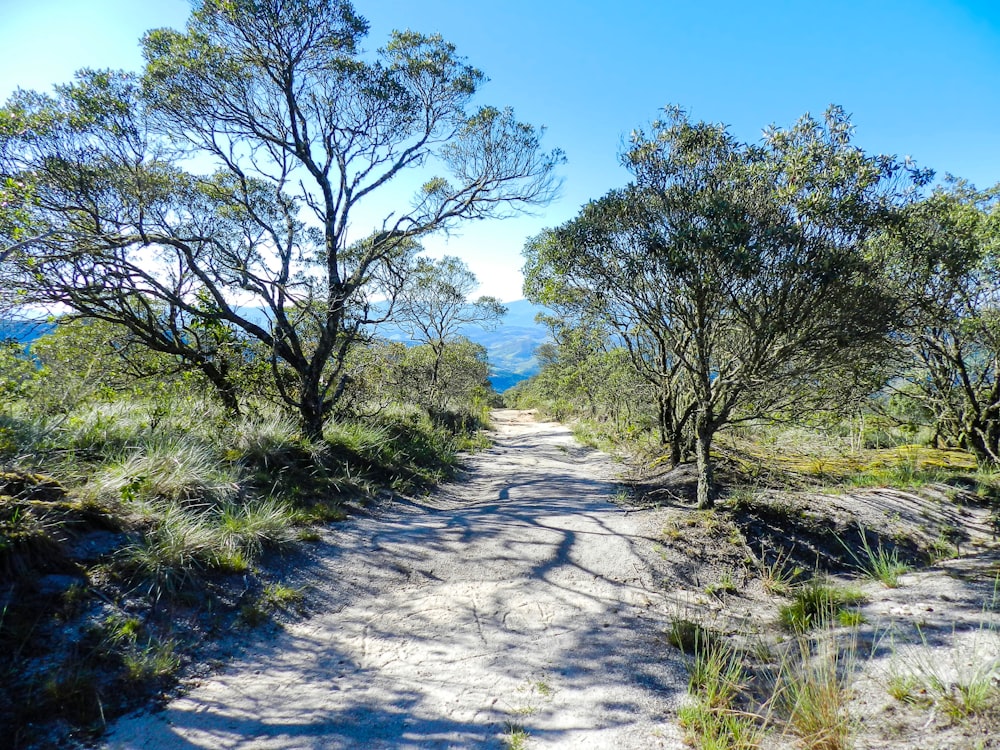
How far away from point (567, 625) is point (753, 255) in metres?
Answer: 4.44

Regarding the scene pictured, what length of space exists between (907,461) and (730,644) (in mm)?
7970

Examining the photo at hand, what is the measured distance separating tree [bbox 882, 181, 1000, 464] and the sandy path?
15.7 ft

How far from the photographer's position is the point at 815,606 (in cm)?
361

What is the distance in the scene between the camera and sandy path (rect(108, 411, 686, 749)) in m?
2.34

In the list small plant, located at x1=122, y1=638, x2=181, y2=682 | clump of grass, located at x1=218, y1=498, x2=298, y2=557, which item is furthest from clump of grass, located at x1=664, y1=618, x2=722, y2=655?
clump of grass, located at x1=218, y1=498, x2=298, y2=557

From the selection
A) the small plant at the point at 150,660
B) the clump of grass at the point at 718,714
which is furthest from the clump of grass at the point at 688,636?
the small plant at the point at 150,660

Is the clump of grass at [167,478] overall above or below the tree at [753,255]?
below

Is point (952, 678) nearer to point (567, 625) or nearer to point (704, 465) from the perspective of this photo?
point (567, 625)

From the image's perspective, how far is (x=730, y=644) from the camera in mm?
3264

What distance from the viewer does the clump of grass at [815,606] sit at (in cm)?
337

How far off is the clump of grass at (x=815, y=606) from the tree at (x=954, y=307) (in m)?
3.12

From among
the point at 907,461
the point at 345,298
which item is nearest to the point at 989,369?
the point at 907,461

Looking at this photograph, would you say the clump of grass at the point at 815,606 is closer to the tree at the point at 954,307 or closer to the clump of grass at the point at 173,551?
the tree at the point at 954,307

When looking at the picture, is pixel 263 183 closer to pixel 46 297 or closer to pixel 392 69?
pixel 392 69
